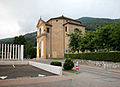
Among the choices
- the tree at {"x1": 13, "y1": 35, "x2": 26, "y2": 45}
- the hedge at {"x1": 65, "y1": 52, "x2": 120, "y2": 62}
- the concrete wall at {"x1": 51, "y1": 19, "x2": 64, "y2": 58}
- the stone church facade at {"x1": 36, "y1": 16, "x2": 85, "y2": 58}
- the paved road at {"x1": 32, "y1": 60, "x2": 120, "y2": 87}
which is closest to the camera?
the paved road at {"x1": 32, "y1": 60, "x2": 120, "y2": 87}

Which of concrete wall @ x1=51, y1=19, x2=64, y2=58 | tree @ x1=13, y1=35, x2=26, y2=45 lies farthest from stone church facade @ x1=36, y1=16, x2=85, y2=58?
tree @ x1=13, y1=35, x2=26, y2=45

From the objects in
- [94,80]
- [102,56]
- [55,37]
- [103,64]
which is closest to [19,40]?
[55,37]

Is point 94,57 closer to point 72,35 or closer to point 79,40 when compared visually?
point 79,40

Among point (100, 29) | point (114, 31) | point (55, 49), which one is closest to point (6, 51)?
point (100, 29)

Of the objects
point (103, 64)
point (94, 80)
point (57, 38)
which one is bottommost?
point (103, 64)

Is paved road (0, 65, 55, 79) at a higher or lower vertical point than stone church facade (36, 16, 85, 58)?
lower

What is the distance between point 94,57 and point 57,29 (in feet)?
108

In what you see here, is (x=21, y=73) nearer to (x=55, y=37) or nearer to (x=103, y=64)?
(x=103, y=64)

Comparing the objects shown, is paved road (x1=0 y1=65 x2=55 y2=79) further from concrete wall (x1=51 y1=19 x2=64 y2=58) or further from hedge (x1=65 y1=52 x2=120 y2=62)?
concrete wall (x1=51 y1=19 x2=64 y2=58)

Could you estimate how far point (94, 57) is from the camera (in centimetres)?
2427

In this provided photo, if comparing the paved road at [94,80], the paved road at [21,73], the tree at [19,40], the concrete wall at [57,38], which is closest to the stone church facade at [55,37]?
the concrete wall at [57,38]

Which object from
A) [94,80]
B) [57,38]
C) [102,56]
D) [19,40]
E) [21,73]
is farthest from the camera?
[19,40]

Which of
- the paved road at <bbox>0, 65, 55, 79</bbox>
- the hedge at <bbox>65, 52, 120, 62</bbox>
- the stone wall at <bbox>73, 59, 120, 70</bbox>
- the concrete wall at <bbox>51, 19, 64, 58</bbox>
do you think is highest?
the concrete wall at <bbox>51, 19, 64, 58</bbox>

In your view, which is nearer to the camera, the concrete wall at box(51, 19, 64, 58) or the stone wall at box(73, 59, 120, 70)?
the stone wall at box(73, 59, 120, 70)
